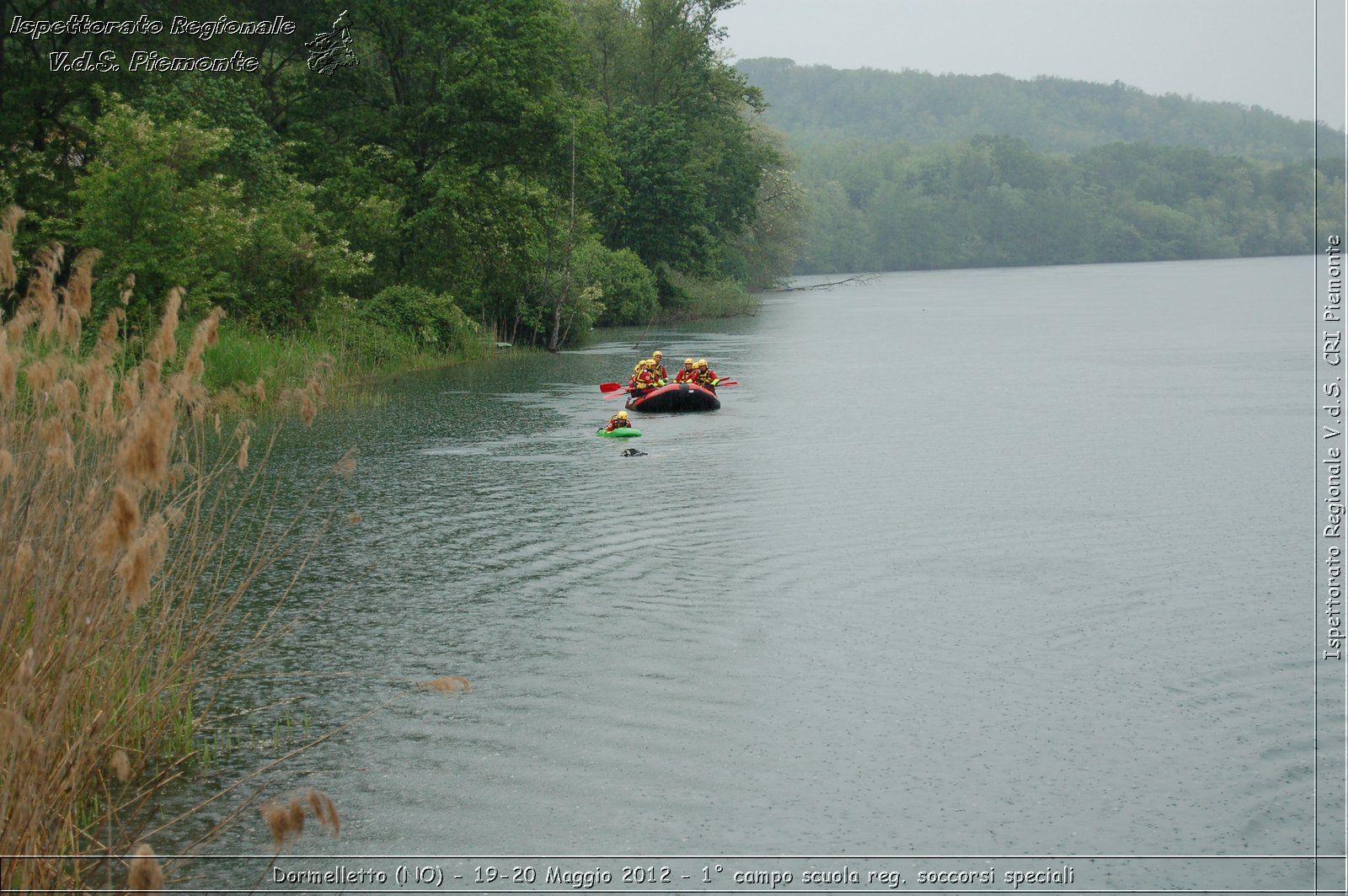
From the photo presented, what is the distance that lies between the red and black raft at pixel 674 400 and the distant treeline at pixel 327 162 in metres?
6.73

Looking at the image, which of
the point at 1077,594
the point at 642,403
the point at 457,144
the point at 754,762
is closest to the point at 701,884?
the point at 754,762

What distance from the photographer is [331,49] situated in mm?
33000

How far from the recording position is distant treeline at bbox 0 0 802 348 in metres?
22.5

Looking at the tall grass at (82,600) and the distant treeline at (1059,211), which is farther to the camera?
the distant treeline at (1059,211)

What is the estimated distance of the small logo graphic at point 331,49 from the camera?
3297 cm

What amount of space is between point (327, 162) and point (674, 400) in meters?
14.3

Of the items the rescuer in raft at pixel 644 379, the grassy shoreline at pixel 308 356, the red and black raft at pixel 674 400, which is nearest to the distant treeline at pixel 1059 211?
the grassy shoreline at pixel 308 356

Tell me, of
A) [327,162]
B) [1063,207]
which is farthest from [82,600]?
[1063,207]

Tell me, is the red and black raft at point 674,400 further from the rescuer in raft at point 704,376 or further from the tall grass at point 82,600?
the tall grass at point 82,600

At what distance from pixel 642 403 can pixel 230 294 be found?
6.46 metres

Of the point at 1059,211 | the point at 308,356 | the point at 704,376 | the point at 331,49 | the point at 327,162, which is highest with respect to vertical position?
the point at 1059,211

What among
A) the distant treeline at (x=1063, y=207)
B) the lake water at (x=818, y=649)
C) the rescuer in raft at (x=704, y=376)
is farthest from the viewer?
the distant treeline at (x=1063, y=207)

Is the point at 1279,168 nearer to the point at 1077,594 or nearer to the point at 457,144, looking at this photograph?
the point at 457,144

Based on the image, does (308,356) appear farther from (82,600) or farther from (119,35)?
(82,600)
